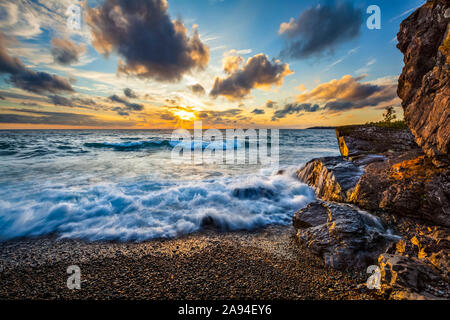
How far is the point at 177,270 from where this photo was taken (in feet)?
10.9

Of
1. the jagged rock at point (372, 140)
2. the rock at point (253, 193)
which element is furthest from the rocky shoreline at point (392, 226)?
the rock at point (253, 193)

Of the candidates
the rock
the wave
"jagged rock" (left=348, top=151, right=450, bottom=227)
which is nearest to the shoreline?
the wave

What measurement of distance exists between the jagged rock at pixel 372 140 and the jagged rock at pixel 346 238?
13.1 ft

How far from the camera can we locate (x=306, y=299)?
2.62 metres

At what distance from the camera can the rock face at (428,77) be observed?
151 inches

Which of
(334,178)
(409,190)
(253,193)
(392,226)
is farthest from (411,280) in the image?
(253,193)

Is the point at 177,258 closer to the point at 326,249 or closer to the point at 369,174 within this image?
the point at 326,249

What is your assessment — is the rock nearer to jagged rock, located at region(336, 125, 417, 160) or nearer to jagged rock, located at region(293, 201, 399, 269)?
jagged rock, located at region(293, 201, 399, 269)

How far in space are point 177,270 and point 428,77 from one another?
282 inches

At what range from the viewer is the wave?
5047 millimetres

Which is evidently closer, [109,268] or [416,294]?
[416,294]

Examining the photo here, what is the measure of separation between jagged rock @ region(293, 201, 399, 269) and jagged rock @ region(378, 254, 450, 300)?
2.43 feet

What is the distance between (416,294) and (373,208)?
107 inches
